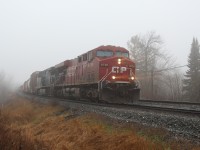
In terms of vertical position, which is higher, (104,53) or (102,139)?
(104,53)

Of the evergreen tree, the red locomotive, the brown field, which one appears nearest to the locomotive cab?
the red locomotive

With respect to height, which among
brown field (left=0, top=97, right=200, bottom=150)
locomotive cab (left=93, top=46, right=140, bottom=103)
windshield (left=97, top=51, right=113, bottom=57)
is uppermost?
windshield (left=97, top=51, right=113, bottom=57)

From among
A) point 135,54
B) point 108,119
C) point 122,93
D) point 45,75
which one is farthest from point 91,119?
point 135,54

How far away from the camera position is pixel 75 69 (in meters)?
23.3

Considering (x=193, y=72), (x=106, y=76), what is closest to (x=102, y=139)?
(x=106, y=76)

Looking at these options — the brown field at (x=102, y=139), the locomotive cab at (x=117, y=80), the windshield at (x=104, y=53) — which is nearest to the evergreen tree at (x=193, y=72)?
the windshield at (x=104, y=53)

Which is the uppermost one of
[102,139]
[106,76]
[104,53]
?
[104,53]

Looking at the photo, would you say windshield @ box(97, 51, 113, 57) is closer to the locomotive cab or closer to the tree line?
the locomotive cab

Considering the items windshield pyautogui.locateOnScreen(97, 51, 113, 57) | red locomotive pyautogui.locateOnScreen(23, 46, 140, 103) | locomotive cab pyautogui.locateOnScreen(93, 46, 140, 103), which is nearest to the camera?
locomotive cab pyautogui.locateOnScreen(93, 46, 140, 103)

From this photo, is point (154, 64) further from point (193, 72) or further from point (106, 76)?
point (106, 76)

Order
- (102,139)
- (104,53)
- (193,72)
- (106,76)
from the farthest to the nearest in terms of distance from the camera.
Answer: (193,72), (104,53), (106,76), (102,139)

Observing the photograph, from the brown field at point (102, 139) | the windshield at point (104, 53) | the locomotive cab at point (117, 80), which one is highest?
the windshield at point (104, 53)

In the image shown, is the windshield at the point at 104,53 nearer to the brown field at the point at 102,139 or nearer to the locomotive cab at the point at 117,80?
the locomotive cab at the point at 117,80

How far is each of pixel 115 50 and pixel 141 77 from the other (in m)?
27.6
